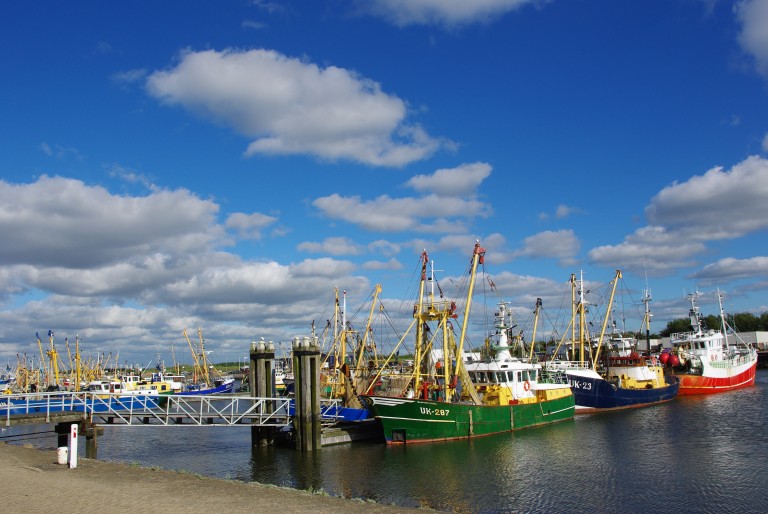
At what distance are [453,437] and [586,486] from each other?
14.2 meters

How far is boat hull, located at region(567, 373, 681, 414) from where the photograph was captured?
61.6m

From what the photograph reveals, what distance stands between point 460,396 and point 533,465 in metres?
14.1

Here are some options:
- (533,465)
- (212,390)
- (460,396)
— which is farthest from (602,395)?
(212,390)

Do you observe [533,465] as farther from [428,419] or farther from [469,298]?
[469,298]

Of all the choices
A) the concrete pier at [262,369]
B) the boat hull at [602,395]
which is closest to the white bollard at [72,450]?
the concrete pier at [262,369]

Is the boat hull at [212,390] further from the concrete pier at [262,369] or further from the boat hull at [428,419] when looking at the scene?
the boat hull at [428,419]

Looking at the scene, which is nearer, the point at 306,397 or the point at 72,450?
the point at 72,450

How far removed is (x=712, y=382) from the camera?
80062 millimetres

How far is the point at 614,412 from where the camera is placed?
6281 cm

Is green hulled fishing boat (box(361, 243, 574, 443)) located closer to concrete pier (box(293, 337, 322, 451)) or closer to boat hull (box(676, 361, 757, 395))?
concrete pier (box(293, 337, 322, 451))

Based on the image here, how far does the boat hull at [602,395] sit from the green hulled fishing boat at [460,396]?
18.5ft

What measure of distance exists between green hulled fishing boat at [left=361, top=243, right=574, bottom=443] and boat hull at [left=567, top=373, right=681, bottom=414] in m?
5.64

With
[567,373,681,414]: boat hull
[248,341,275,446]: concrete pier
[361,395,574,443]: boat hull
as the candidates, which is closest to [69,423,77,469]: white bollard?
[248,341,275,446]: concrete pier

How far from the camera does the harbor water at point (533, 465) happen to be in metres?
27.9
